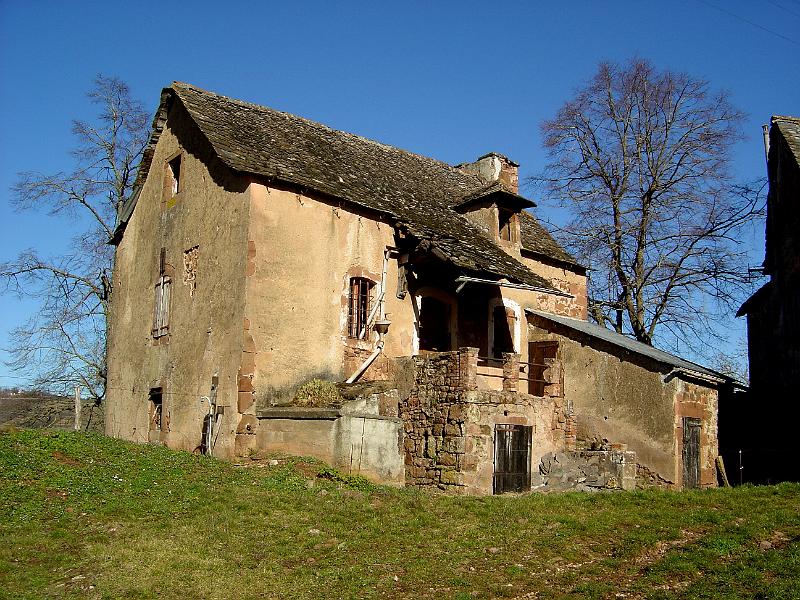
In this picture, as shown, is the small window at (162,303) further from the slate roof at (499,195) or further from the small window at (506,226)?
the small window at (506,226)

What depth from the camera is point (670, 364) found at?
56.0ft

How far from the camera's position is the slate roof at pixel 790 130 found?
19141 mm

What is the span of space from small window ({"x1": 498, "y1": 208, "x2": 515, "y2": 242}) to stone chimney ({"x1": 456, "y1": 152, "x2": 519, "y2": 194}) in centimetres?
386

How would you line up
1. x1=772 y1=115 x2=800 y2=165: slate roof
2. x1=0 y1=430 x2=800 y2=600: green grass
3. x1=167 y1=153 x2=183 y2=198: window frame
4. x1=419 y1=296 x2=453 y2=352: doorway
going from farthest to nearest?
x1=419 y1=296 x2=453 y2=352: doorway < x1=167 y1=153 x2=183 y2=198: window frame < x1=772 y1=115 x2=800 y2=165: slate roof < x1=0 y1=430 x2=800 y2=600: green grass

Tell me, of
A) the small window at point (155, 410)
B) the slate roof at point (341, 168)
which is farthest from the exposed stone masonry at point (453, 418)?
the small window at point (155, 410)

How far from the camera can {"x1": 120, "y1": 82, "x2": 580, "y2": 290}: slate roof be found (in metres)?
17.7

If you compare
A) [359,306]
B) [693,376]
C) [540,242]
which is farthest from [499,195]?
[693,376]

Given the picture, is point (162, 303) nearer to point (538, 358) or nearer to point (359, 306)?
point (359, 306)

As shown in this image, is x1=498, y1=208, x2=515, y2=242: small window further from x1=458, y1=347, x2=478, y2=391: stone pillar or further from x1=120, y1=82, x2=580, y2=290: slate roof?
x1=458, y1=347, x2=478, y2=391: stone pillar

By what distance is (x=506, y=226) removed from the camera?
22.3m

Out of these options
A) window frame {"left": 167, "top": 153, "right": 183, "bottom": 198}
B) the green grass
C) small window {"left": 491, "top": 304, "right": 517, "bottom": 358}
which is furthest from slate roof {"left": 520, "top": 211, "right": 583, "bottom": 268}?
the green grass

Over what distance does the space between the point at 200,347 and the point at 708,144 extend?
60.1 ft

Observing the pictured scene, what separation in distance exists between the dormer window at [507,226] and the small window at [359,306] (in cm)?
526

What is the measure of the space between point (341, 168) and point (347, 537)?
1078 cm
